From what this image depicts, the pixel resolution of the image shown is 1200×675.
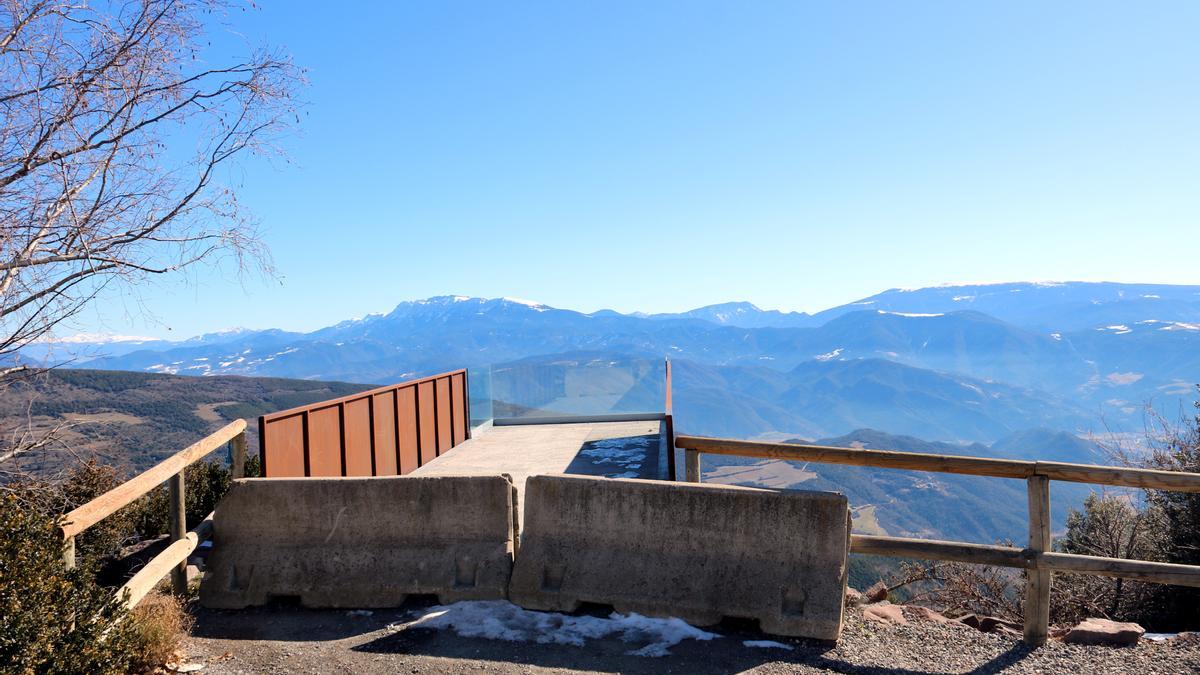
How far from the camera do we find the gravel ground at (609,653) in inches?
197

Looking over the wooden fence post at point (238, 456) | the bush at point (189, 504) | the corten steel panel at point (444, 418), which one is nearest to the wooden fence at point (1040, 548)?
the wooden fence post at point (238, 456)

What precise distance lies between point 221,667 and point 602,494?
2.87 meters

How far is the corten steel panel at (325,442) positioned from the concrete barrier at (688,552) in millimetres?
3619

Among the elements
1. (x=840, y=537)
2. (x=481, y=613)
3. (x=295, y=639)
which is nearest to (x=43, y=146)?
(x=295, y=639)

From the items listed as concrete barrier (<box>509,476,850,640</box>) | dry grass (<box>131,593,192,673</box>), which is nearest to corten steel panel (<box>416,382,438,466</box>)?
concrete barrier (<box>509,476,850,640</box>)

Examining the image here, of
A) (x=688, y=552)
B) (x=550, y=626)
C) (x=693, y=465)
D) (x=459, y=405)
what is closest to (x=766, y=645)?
(x=688, y=552)

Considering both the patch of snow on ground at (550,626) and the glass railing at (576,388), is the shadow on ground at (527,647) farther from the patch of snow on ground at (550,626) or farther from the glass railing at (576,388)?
the glass railing at (576,388)

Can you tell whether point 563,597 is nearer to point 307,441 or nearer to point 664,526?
point 664,526

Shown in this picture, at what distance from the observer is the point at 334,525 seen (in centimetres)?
625

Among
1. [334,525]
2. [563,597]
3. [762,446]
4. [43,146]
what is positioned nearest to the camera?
[563,597]

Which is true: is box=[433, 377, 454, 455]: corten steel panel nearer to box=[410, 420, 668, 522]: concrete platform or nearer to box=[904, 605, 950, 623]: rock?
box=[410, 420, 668, 522]: concrete platform

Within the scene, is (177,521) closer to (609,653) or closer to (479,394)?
(609,653)

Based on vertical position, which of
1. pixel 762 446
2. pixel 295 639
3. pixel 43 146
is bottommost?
pixel 295 639

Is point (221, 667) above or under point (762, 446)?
under
